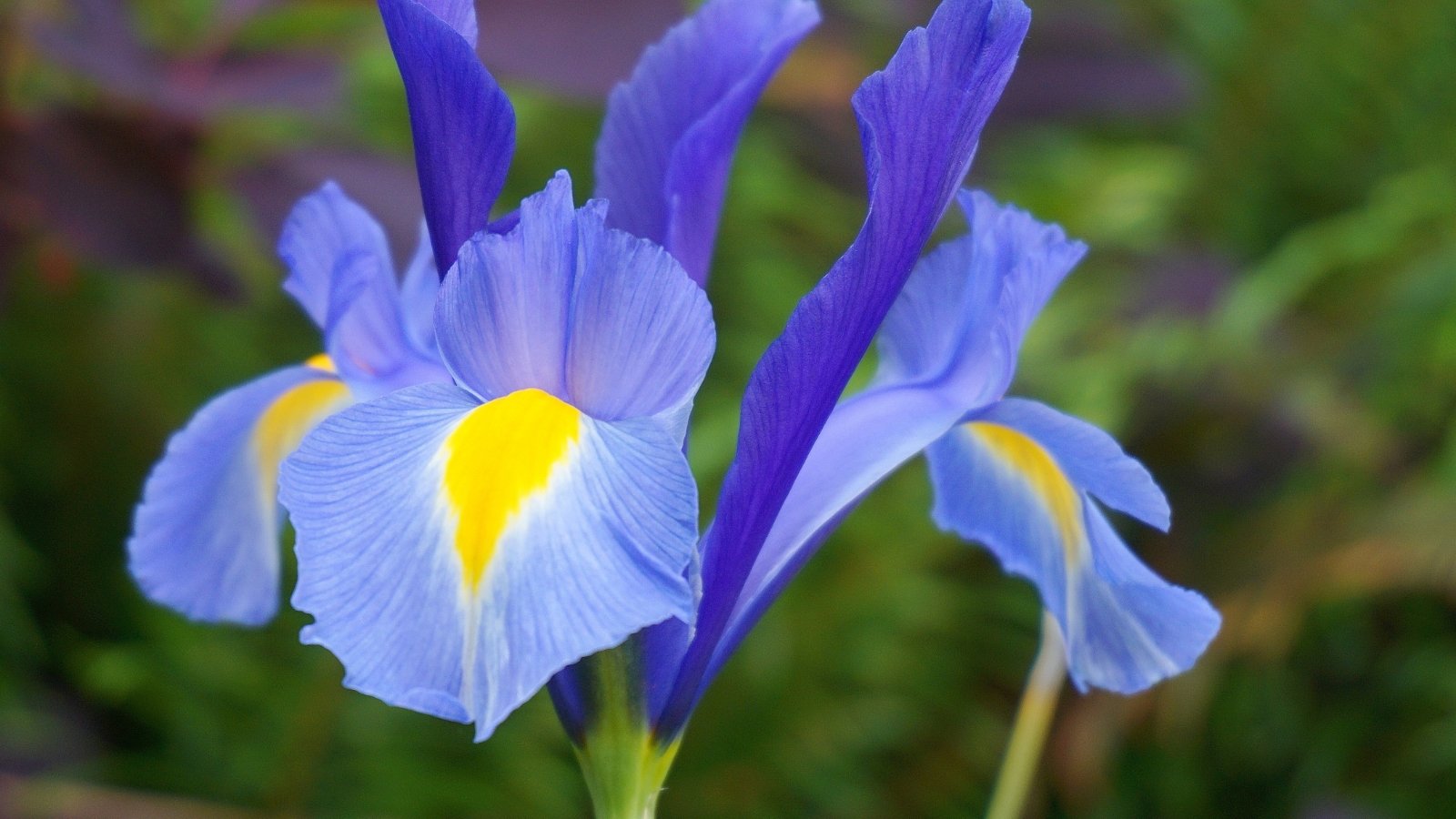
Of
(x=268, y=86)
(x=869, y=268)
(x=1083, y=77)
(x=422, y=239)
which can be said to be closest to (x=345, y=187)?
(x=268, y=86)

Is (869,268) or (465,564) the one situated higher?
(869,268)

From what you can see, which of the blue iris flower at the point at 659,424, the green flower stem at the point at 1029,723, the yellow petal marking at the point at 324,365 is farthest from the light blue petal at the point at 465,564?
the green flower stem at the point at 1029,723

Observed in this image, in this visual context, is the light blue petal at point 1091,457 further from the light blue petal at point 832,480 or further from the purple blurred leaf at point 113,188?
the purple blurred leaf at point 113,188

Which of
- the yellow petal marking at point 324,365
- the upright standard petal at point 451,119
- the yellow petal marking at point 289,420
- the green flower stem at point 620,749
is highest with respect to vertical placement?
the upright standard petal at point 451,119

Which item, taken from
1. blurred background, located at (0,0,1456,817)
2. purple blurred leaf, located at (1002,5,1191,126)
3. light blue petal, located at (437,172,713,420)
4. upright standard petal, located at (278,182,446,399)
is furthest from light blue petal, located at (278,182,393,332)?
purple blurred leaf, located at (1002,5,1191,126)

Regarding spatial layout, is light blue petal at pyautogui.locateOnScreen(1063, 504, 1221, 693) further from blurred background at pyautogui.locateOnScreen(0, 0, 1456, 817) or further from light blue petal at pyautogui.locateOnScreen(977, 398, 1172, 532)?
blurred background at pyautogui.locateOnScreen(0, 0, 1456, 817)

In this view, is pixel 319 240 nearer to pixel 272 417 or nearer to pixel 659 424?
pixel 272 417
